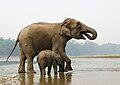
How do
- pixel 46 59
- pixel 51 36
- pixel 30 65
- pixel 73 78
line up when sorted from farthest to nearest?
pixel 51 36
pixel 30 65
pixel 46 59
pixel 73 78

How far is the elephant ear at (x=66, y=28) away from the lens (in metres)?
17.4

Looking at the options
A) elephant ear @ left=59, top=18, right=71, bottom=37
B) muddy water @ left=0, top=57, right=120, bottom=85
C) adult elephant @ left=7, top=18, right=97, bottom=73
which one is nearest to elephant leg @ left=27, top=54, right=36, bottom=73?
adult elephant @ left=7, top=18, right=97, bottom=73

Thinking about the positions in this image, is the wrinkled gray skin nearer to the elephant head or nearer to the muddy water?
the muddy water

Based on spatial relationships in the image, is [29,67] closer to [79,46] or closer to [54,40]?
[54,40]

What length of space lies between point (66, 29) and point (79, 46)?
16070 centimetres

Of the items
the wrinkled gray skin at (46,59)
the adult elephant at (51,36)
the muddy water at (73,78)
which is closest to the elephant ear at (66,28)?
the adult elephant at (51,36)

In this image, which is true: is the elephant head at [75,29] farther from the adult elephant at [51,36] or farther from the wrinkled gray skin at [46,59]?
the wrinkled gray skin at [46,59]

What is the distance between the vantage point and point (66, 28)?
57.9 feet

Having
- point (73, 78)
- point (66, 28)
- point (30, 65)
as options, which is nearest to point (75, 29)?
point (66, 28)

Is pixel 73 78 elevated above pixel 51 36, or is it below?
below

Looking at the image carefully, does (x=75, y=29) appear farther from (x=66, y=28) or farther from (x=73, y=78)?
(x=73, y=78)

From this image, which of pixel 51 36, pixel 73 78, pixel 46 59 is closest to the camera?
pixel 73 78

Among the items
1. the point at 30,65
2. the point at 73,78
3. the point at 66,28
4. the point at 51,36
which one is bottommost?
the point at 73,78

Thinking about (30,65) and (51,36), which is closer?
(30,65)
